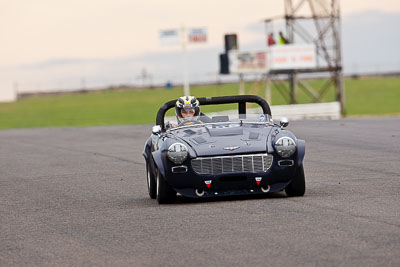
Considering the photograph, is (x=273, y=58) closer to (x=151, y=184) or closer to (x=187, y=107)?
(x=187, y=107)

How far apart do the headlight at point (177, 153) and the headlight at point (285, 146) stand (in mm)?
1030

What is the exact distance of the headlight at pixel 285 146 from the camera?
11.1 m

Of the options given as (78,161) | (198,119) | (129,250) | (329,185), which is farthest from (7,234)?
(78,161)

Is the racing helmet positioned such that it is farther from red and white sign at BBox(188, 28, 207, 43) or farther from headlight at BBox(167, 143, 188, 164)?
red and white sign at BBox(188, 28, 207, 43)

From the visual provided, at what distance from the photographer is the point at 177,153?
11.1 m

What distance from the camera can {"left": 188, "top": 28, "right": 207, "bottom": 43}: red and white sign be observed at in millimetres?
57875

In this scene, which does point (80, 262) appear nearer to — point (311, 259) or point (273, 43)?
point (311, 259)

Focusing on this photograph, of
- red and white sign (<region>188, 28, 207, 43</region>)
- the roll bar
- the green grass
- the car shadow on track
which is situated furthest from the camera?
red and white sign (<region>188, 28, 207, 43</region>)

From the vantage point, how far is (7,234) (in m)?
9.46

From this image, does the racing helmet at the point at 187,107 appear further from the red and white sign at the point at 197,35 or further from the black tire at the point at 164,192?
the red and white sign at the point at 197,35

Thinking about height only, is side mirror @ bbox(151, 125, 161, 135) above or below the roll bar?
below

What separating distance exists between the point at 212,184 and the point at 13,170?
30.0 feet

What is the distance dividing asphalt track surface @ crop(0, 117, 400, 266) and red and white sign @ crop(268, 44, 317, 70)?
40194mm

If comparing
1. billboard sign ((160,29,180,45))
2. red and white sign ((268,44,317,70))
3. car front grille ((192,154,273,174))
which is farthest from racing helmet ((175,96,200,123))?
→ red and white sign ((268,44,317,70))
